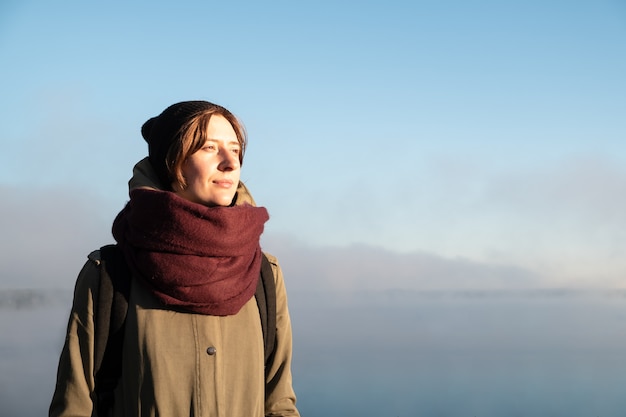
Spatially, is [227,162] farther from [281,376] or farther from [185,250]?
[281,376]

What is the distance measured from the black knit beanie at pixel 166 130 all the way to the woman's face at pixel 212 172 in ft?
0.30

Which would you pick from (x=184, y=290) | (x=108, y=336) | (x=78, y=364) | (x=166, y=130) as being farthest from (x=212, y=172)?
(x=78, y=364)

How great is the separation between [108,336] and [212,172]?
2.79ft

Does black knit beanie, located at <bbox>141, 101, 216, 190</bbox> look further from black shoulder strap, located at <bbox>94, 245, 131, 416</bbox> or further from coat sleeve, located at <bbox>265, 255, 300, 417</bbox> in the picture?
coat sleeve, located at <bbox>265, 255, 300, 417</bbox>

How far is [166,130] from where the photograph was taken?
3436 mm

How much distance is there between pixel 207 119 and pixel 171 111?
20 cm

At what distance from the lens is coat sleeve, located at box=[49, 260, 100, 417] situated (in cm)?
317

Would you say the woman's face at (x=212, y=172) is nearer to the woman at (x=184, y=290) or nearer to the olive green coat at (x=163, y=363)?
the woman at (x=184, y=290)

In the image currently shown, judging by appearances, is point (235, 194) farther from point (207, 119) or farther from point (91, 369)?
point (91, 369)

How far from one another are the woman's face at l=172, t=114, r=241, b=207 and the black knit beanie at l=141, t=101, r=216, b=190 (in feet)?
0.30

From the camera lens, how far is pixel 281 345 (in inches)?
142

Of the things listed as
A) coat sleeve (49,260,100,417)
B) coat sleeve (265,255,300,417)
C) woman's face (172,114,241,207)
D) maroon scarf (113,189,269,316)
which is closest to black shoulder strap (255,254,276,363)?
coat sleeve (265,255,300,417)

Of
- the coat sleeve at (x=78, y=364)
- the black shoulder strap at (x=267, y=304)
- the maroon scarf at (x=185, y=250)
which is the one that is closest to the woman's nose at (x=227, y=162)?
the maroon scarf at (x=185, y=250)

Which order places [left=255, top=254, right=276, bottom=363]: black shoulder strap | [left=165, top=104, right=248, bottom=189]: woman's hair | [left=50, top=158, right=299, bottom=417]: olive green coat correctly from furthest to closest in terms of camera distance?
[left=255, top=254, right=276, bottom=363]: black shoulder strap, [left=165, top=104, right=248, bottom=189]: woman's hair, [left=50, top=158, right=299, bottom=417]: olive green coat
